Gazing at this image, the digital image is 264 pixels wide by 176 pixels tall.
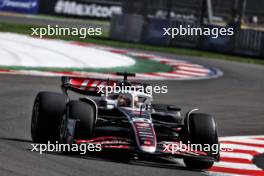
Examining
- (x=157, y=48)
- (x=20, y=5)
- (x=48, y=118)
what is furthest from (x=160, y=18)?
(x=48, y=118)

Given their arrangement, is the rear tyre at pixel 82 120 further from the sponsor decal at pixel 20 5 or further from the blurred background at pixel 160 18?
the sponsor decal at pixel 20 5

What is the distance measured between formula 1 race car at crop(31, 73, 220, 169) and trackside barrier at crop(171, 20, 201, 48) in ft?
72.0

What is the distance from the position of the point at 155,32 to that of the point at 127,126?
24377mm

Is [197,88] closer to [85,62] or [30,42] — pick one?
[85,62]

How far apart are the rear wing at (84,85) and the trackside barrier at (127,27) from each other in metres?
22.7

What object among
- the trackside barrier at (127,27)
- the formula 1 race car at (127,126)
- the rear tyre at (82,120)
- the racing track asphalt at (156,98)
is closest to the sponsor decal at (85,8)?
the trackside barrier at (127,27)

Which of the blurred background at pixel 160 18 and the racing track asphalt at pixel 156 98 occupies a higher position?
the racing track asphalt at pixel 156 98

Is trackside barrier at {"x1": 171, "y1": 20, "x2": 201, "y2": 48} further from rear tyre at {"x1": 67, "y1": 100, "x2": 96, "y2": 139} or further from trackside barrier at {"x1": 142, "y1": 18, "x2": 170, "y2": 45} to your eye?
rear tyre at {"x1": 67, "y1": 100, "x2": 96, "y2": 139}

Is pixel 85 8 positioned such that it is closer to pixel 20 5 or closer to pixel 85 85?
pixel 20 5

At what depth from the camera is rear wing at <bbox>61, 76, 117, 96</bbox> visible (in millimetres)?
13320

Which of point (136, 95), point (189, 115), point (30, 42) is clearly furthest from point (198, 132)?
point (30, 42)

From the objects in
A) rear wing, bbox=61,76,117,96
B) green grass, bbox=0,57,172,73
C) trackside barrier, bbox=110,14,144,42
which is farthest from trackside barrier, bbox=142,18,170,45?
rear wing, bbox=61,76,117,96

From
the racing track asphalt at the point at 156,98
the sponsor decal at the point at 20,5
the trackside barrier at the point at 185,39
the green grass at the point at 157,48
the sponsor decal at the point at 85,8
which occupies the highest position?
the racing track asphalt at the point at 156,98

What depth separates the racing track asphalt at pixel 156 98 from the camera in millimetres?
10312
